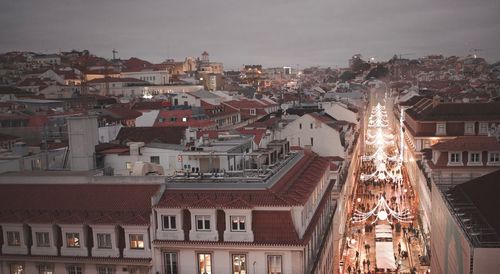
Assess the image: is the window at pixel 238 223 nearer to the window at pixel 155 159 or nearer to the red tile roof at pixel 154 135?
the window at pixel 155 159

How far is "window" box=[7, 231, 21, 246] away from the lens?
29.8 meters

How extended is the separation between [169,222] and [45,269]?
7661mm

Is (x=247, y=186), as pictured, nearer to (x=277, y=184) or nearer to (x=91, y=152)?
(x=277, y=184)

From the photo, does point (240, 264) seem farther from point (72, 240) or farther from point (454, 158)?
point (454, 158)

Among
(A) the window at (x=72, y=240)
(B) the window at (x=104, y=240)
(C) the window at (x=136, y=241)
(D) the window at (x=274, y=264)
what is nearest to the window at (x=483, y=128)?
(D) the window at (x=274, y=264)

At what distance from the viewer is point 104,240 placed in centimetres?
2872

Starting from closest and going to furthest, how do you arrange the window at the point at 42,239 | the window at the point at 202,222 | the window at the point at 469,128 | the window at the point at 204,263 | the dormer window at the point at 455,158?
the window at the point at 202,222 → the window at the point at 204,263 → the window at the point at 42,239 → the dormer window at the point at 455,158 → the window at the point at 469,128

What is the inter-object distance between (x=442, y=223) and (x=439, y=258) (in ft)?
11.7

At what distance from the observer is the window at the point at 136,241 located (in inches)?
1124

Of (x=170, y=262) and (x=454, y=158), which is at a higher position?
(x=454, y=158)

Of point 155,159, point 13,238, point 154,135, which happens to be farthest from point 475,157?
point 13,238

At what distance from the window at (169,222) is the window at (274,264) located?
203 inches

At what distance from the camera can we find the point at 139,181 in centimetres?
3022

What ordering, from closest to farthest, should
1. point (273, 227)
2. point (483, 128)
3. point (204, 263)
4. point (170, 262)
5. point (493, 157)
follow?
1. point (273, 227)
2. point (204, 263)
3. point (170, 262)
4. point (493, 157)
5. point (483, 128)
